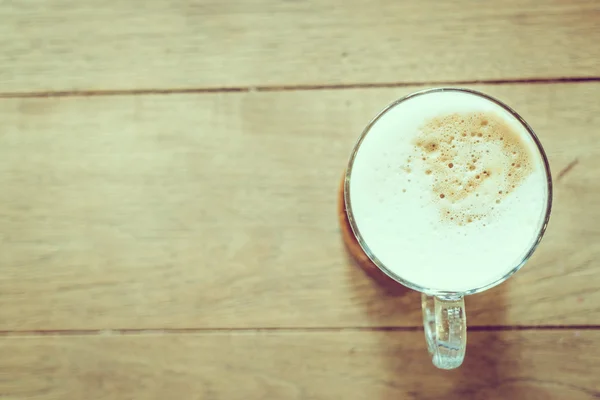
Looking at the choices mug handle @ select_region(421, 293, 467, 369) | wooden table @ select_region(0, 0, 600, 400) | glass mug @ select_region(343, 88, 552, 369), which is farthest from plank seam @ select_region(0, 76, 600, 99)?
mug handle @ select_region(421, 293, 467, 369)

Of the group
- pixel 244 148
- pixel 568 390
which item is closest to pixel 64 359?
pixel 244 148

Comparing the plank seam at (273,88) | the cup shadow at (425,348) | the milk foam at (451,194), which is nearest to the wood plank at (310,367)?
the cup shadow at (425,348)

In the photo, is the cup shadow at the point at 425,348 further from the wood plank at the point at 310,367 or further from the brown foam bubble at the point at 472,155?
the brown foam bubble at the point at 472,155

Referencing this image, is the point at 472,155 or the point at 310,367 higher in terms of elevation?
the point at 472,155

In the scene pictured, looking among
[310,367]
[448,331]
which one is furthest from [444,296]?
[310,367]

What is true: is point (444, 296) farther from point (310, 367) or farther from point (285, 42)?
point (285, 42)

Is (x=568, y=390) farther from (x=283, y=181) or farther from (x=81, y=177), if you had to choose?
(x=81, y=177)
